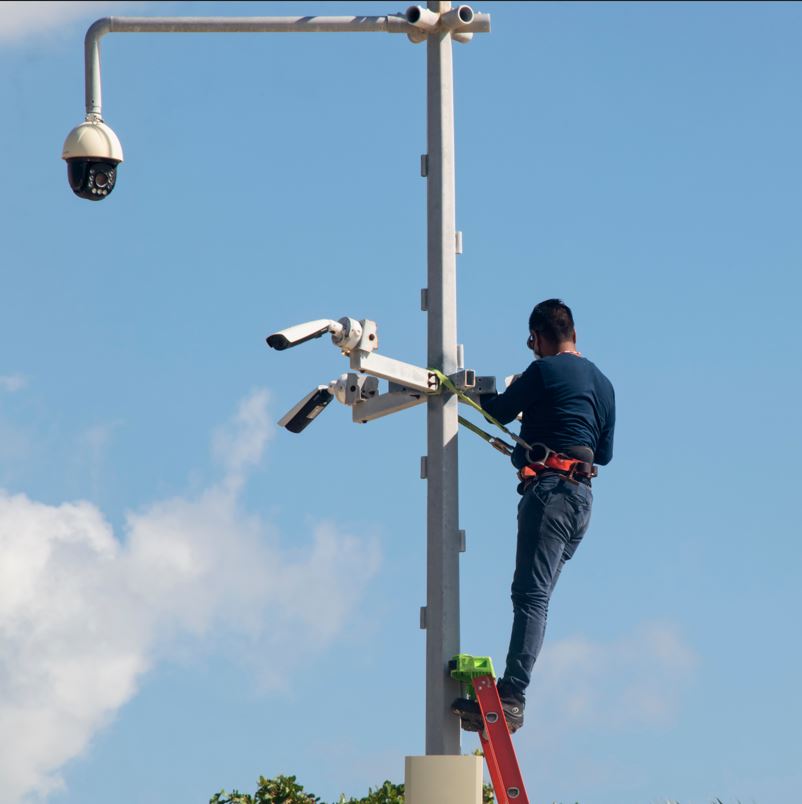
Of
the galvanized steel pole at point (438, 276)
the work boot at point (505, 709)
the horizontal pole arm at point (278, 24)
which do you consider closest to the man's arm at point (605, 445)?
the galvanized steel pole at point (438, 276)

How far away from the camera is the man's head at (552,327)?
1172cm

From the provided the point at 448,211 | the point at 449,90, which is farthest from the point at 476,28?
the point at 448,211

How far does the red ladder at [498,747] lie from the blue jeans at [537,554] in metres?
0.16

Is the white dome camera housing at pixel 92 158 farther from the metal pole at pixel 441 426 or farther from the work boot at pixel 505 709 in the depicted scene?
the work boot at pixel 505 709

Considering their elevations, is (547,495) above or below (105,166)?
below

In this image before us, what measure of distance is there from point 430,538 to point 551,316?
173cm

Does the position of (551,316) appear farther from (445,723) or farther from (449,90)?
(445,723)

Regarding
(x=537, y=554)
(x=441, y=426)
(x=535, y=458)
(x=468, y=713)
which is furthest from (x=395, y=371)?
(x=468, y=713)

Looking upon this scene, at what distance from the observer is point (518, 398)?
11.5 meters

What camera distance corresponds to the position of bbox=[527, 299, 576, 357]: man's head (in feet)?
38.4

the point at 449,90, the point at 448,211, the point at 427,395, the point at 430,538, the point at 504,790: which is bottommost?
the point at 504,790

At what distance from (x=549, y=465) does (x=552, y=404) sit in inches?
16.5

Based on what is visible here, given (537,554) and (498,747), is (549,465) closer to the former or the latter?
(537,554)

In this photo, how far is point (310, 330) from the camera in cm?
1055
